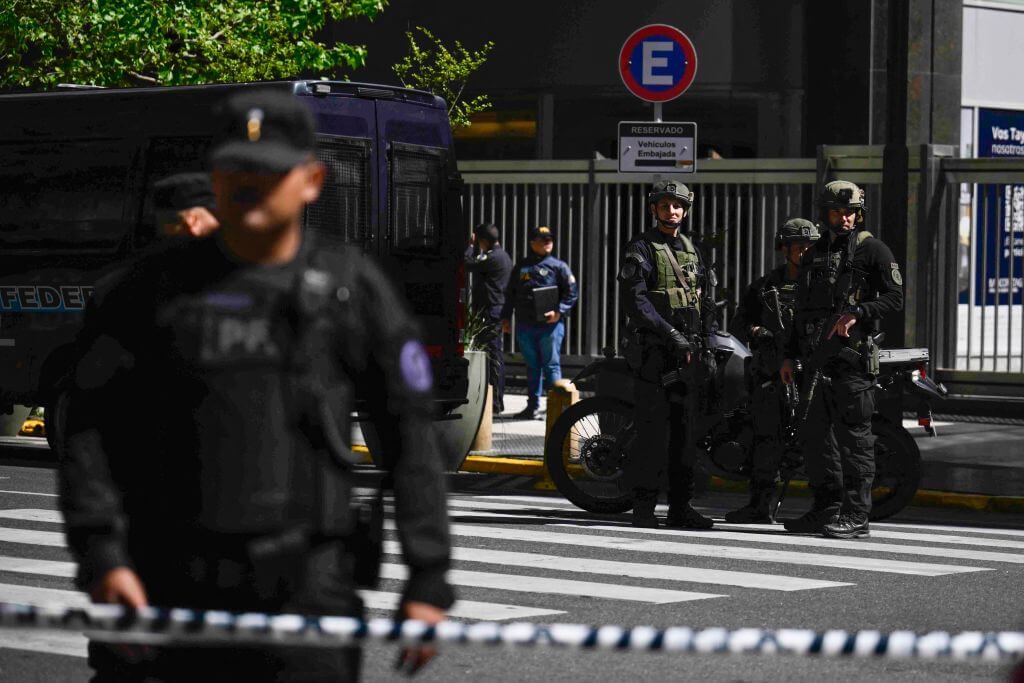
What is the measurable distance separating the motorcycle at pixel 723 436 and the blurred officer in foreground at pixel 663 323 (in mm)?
247

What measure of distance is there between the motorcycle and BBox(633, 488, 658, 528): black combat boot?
192 mm

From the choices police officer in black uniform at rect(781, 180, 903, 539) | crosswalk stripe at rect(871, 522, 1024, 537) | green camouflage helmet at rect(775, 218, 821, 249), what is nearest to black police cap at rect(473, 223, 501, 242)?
green camouflage helmet at rect(775, 218, 821, 249)

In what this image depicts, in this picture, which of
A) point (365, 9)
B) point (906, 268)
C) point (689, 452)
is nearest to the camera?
point (689, 452)

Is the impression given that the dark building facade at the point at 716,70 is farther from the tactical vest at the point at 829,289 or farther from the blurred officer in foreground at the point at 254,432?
the blurred officer in foreground at the point at 254,432

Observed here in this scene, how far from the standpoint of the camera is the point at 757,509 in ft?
36.7

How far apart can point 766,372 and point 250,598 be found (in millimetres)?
7897

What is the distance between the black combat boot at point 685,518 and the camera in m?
10.8

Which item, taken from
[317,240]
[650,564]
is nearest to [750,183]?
[650,564]

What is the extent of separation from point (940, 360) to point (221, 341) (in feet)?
48.6

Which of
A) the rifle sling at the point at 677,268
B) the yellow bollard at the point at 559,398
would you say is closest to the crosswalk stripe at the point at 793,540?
the rifle sling at the point at 677,268

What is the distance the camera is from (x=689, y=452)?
10625 millimetres

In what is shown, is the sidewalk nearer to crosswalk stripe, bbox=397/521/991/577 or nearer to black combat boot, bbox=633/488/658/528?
black combat boot, bbox=633/488/658/528

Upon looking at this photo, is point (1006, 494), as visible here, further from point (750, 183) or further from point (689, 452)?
point (750, 183)

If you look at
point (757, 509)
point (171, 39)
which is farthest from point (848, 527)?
point (171, 39)
